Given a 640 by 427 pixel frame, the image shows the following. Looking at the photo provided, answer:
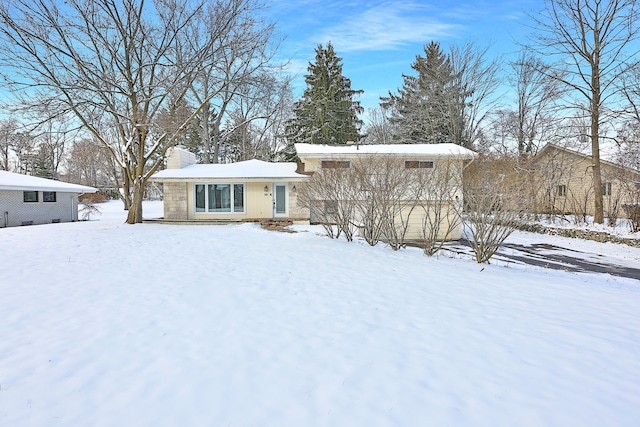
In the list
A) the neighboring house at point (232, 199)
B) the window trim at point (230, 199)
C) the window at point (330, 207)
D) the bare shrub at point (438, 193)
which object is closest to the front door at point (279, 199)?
the neighboring house at point (232, 199)

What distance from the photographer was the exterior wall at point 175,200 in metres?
15.5

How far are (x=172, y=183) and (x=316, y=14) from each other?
9.85 metres

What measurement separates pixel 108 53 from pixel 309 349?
14.9 meters

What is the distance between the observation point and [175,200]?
15.5m

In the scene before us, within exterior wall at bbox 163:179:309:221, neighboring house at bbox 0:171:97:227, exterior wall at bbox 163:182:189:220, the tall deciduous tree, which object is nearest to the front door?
exterior wall at bbox 163:179:309:221

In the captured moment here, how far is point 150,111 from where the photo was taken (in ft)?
47.4

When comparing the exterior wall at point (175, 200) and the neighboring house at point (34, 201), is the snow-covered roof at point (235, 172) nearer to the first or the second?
the exterior wall at point (175, 200)

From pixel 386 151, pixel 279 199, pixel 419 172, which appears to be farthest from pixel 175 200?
pixel 419 172

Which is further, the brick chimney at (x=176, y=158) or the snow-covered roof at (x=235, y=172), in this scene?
the brick chimney at (x=176, y=158)

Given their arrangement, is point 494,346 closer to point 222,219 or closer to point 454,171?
point 454,171

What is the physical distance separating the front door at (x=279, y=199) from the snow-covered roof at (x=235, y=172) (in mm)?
635

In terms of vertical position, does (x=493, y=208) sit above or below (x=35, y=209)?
below

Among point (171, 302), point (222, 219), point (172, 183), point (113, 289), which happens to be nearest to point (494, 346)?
point (171, 302)

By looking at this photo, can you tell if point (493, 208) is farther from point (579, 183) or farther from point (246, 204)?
point (579, 183)
